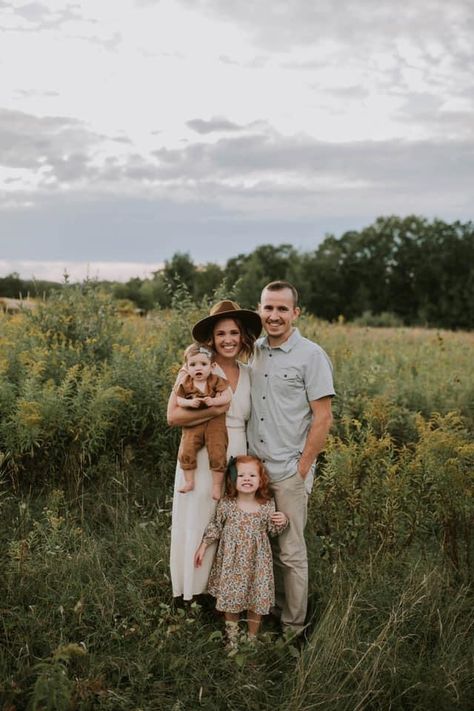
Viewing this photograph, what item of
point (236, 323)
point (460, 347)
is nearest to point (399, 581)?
point (236, 323)

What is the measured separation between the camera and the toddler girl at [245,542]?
164 inches

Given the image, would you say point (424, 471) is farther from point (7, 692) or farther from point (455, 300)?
point (455, 300)

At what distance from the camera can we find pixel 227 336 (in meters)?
4.27

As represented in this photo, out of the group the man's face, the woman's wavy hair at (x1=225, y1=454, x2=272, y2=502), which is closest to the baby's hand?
the woman's wavy hair at (x1=225, y1=454, x2=272, y2=502)

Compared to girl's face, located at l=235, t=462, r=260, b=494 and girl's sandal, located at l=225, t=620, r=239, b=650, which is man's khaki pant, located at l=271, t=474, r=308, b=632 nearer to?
girl's face, located at l=235, t=462, r=260, b=494

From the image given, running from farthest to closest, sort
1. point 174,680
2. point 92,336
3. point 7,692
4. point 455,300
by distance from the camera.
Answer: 1. point 455,300
2. point 92,336
3. point 174,680
4. point 7,692

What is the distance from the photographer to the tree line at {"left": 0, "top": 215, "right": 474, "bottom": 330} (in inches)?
2138

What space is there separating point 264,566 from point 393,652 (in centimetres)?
88

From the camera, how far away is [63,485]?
6098 millimetres

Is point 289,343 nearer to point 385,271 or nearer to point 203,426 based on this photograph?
point 203,426

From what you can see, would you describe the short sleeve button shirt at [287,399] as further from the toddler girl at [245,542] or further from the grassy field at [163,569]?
the grassy field at [163,569]

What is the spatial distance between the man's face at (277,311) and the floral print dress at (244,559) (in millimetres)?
1086

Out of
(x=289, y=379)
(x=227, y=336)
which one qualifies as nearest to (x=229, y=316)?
(x=227, y=336)

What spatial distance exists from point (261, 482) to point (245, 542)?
37 centimetres
